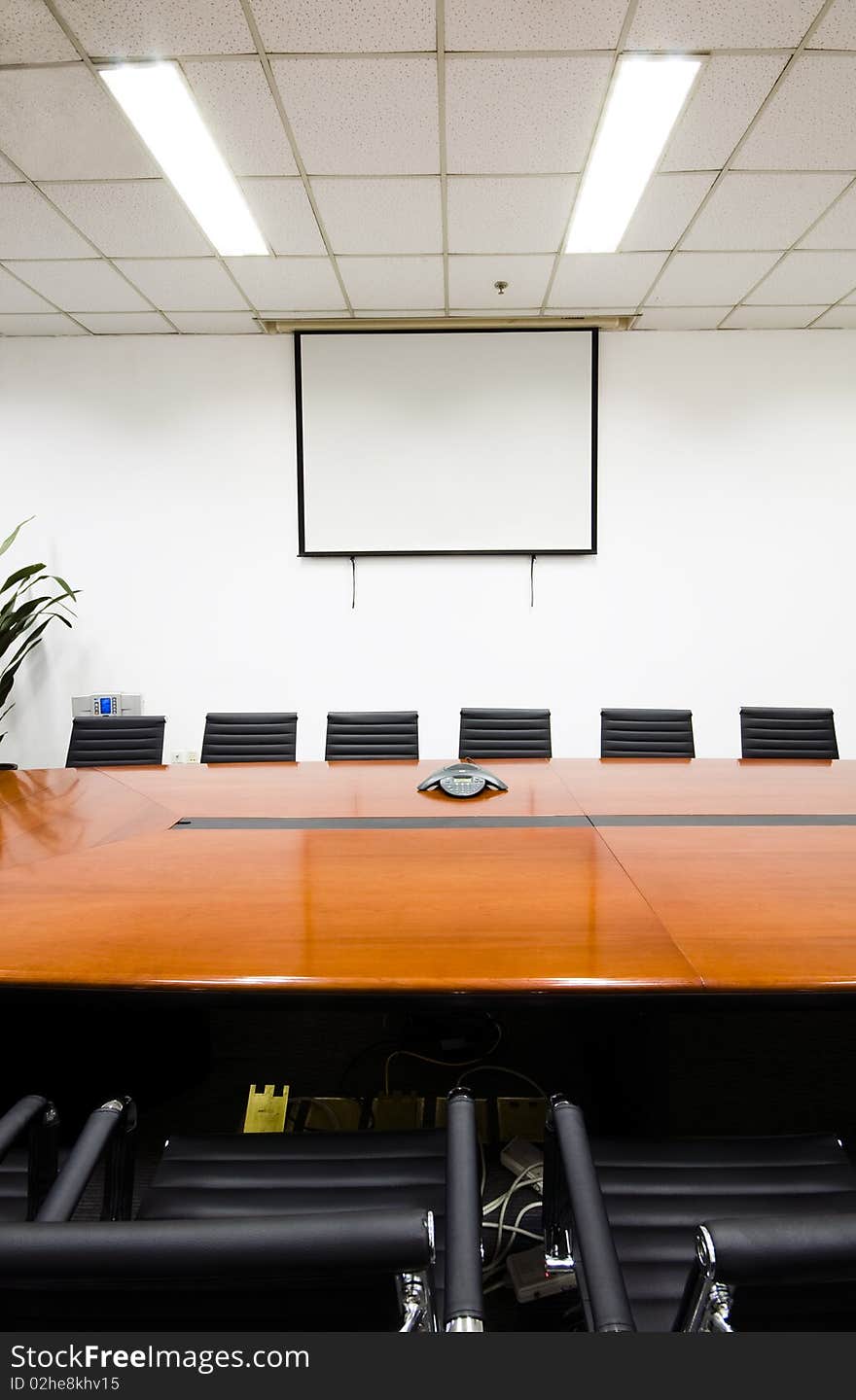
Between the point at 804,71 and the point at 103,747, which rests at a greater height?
the point at 804,71

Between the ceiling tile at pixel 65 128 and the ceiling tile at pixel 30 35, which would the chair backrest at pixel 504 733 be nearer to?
the ceiling tile at pixel 65 128

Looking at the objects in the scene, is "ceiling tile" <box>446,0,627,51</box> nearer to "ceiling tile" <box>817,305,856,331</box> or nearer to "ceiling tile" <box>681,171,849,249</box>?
"ceiling tile" <box>681,171,849,249</box>

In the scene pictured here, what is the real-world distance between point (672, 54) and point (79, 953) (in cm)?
310

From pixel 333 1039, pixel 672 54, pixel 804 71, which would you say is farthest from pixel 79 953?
pixel 804 71

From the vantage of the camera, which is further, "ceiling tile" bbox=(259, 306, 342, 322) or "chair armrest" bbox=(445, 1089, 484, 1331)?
"ceiling tile" bbox=(259, 306, 342, 322)

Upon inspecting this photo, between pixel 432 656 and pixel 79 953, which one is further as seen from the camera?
pixel 432 656

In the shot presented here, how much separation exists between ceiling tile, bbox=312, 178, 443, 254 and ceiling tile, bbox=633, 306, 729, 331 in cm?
151

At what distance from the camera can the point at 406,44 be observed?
228cm

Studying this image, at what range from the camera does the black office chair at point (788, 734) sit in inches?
133

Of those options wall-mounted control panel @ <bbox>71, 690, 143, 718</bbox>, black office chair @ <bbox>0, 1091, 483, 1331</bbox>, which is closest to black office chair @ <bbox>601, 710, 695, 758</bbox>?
black office chair @ <bbox>0, 1091, 483, 1331</bbox>

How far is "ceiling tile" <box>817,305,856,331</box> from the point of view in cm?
425

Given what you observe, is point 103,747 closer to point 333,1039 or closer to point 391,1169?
point 333,1039

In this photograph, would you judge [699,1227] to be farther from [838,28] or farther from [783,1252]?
[838,28]

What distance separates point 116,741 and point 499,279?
3105mm
